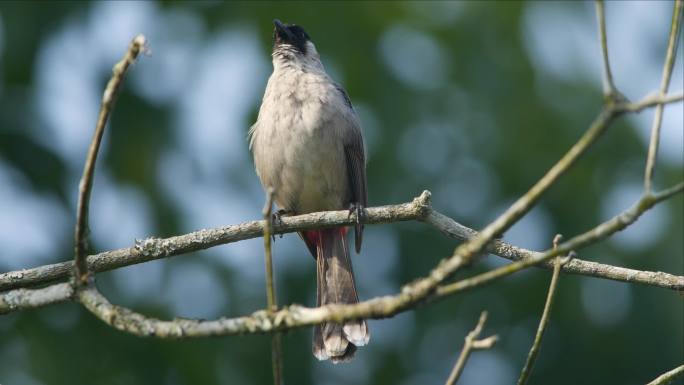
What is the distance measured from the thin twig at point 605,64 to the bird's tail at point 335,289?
8.73 ft

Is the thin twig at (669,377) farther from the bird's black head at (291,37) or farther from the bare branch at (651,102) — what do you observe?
the bird's black head at (291,37)

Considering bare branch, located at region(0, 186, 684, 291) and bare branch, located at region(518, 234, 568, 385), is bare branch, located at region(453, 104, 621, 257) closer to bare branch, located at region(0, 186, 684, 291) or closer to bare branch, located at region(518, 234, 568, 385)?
bare branch, located at region(518, 234, 568, 385)

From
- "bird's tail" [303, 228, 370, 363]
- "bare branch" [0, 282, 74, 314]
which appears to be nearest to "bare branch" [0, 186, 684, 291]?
"bare branch" [0, 282, 74, 314]

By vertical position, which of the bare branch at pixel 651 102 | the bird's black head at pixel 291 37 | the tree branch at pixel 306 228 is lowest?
the bare branch at pixel 651 102

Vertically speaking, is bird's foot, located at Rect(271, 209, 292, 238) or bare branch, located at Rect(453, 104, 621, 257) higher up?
bird's foot, located at Rect(271, 209, 292, 238)

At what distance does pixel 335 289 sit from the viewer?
562 cm

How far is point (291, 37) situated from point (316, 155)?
47.4 inches

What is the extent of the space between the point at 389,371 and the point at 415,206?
19.3 feet

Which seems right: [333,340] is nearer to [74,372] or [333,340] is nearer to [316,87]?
[316,87]

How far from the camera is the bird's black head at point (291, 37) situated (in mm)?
6348

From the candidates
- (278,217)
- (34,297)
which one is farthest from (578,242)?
(278,217)

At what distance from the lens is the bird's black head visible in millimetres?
6348

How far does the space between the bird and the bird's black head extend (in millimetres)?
293

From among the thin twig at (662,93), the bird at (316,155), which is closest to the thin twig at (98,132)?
the thin twig at (662,93)
